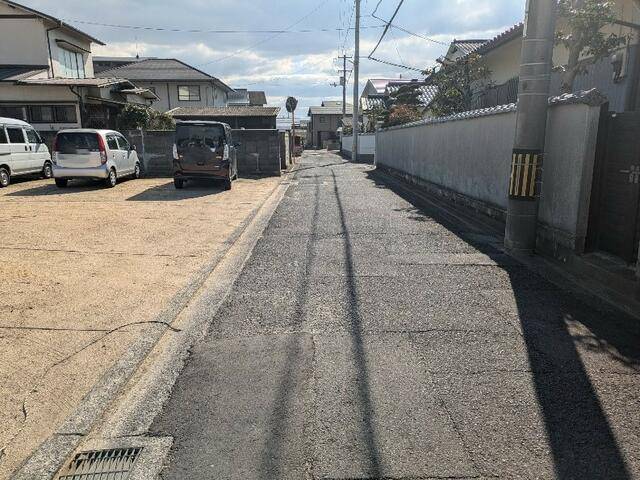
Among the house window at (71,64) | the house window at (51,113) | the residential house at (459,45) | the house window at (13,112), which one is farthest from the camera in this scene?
the house window at (71,64)

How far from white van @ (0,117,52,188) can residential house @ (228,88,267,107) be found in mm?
37924

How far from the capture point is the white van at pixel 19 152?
1462 centimetres

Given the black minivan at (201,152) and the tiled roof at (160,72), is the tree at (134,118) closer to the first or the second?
the black minivan at (201,152)

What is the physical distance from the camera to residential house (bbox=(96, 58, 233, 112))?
3894 cm

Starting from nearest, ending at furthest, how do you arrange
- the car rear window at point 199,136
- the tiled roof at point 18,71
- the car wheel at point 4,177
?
the car rear window at point 199,136 < the car wheel at point 4,177 < the tiled roof at point 18,71

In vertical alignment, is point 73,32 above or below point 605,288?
above

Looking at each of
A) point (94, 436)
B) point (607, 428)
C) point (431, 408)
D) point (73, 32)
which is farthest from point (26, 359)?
point (73, 32)

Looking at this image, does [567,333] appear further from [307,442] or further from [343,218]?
[343,218]

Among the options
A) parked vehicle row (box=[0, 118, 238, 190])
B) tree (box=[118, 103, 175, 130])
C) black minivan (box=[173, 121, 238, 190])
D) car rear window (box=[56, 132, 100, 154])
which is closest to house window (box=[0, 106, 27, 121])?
tree (box=[118, 103, 175, 130])

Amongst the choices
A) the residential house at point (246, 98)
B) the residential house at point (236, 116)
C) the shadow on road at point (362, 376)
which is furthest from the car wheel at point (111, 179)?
the residential house at point (246, 98)

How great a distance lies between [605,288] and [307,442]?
400 centimetres

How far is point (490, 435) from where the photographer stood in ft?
9.08

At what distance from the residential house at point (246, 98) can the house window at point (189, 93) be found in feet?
42.4

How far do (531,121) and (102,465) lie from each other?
6.36 m
